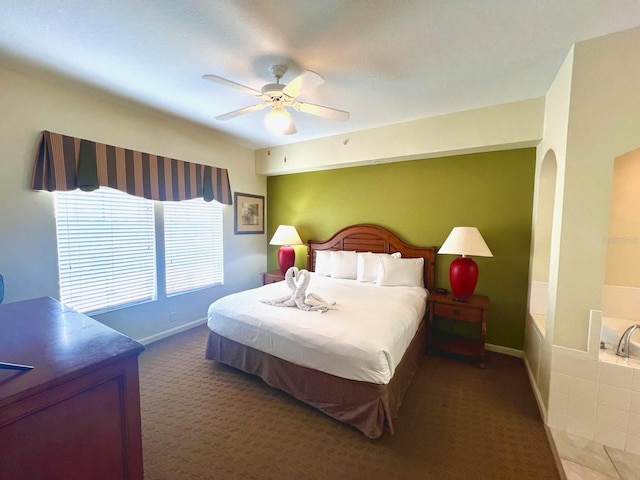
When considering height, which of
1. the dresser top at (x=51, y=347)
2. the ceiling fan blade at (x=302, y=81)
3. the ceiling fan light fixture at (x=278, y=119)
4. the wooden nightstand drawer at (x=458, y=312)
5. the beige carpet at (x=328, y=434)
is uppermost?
the ceiling fan blade at (x=302, y=81)

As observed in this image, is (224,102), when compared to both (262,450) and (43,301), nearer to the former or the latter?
(43,301)

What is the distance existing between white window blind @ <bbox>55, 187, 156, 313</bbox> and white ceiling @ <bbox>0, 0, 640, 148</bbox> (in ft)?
3.69

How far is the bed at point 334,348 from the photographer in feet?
6.10

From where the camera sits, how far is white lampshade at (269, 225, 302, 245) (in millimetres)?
4176

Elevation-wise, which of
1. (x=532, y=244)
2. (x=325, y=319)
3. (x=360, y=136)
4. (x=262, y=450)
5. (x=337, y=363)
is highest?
(x=360, y=136)

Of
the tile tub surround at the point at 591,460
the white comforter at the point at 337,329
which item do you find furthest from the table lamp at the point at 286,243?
the tile tub surround at the point at 591,460

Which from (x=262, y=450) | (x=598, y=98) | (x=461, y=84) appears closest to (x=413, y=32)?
(x=461, y=84)

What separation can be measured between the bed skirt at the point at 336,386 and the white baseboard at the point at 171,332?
117 cm

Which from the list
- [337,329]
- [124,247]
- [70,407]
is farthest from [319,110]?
[124,247]

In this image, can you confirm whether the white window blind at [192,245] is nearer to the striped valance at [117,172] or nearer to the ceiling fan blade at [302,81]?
the striped valance at [117,172]

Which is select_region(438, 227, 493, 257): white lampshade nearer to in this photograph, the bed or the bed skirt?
the bed

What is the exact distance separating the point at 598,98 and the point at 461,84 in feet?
3.14

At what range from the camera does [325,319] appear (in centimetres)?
224

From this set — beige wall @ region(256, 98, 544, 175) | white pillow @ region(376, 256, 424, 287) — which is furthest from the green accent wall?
white pillow @ region(376, 256, 424, 287)
